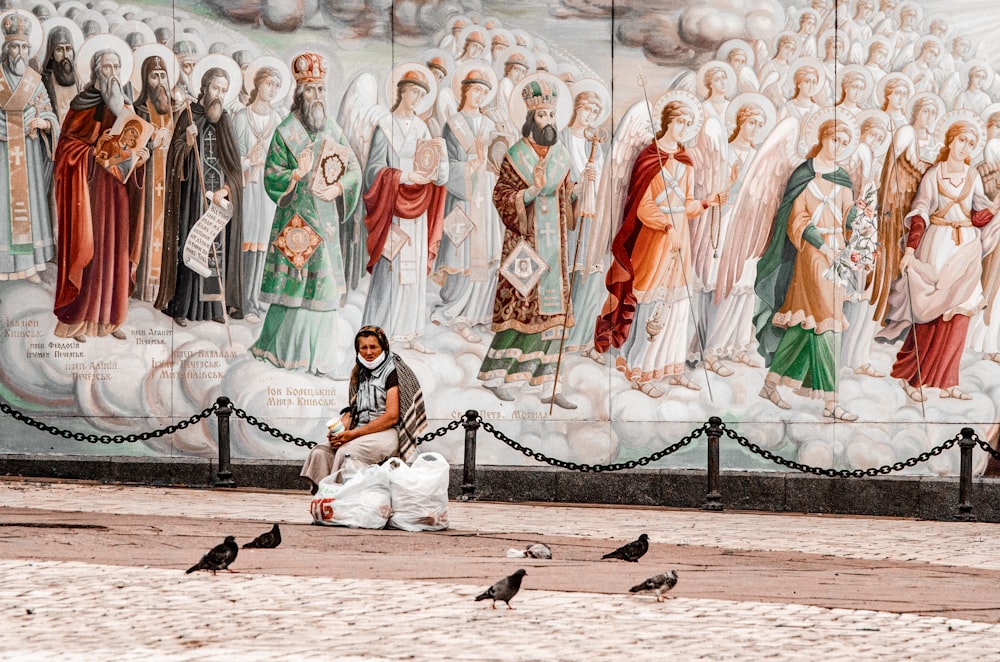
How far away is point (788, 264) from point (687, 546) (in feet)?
15.3

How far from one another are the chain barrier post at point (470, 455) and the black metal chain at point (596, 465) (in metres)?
0.08

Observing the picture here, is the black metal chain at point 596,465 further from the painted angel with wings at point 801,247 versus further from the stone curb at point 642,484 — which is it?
the painted angel with wings at point 801,247

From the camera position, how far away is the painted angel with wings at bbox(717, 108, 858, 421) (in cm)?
1375

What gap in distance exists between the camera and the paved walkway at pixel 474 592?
20.1 feet

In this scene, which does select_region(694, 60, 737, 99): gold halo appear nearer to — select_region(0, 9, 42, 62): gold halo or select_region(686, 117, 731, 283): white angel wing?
select_region(686, 117, 731, 283): white angel wing

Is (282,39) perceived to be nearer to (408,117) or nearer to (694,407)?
(408,117)

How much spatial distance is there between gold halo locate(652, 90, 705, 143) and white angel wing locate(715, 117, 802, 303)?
0.58 metres

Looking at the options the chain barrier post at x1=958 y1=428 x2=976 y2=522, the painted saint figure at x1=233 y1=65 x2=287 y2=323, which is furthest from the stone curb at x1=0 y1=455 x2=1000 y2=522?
the painted saint figure at x1=233 y1=65 x2=287 y2=323

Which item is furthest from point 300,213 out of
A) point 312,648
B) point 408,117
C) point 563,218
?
point 312,648

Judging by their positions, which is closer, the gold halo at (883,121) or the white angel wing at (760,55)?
the gold halo at (883,121)

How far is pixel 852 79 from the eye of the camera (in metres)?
13.8

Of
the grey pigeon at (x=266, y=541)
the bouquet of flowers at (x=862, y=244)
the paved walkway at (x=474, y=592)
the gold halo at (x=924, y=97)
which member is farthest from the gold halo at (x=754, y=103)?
the grey pigeon at (x=266, y=541)

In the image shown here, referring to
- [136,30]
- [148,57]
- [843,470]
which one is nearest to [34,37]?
[136,30]

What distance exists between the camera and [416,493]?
1012 centimetres
